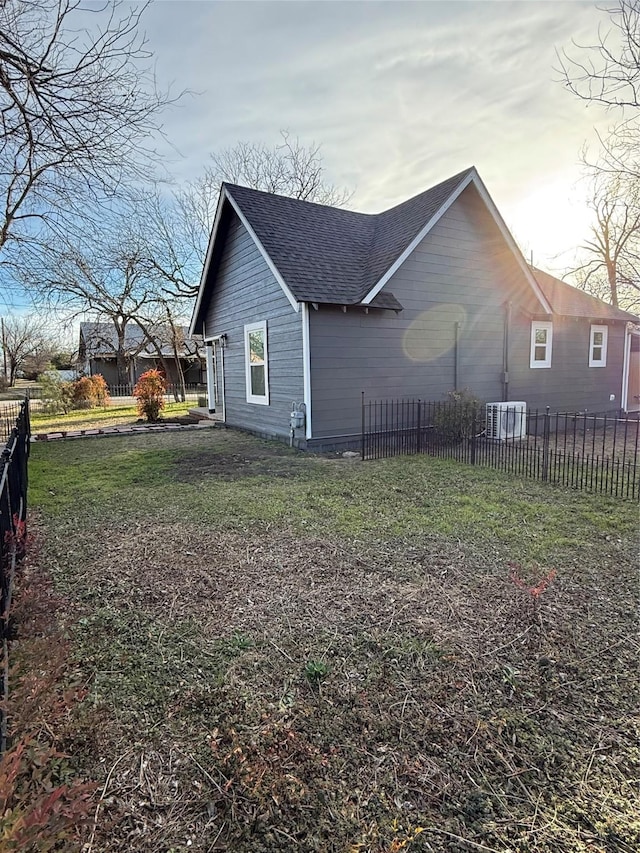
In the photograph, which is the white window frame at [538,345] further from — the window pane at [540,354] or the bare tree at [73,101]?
the bare tree at [73,101]

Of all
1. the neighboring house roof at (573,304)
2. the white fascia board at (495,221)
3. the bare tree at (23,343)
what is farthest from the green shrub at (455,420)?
the bare tree at (23,343)

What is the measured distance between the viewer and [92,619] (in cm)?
305

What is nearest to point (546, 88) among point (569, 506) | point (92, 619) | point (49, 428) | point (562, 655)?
point (569, 506)

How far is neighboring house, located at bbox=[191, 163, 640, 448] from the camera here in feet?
29.8

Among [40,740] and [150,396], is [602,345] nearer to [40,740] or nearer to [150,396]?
[150,396]

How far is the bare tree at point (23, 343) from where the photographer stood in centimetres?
3744

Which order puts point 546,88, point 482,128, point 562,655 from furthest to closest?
point 482,128 → point 546,88 → point 562,655

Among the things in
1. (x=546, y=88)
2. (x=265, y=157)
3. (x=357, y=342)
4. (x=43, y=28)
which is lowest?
(x=357, y=342)

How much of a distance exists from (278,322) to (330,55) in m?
4.79

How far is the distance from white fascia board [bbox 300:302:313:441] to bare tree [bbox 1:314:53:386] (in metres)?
35.9

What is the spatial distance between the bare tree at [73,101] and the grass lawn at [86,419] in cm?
902

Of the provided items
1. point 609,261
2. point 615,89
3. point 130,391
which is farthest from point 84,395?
point 609,261

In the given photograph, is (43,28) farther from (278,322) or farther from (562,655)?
(562,655)

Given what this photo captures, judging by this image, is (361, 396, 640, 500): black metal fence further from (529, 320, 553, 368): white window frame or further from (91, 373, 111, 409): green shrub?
(91, 373, 111, 409): green shrub
